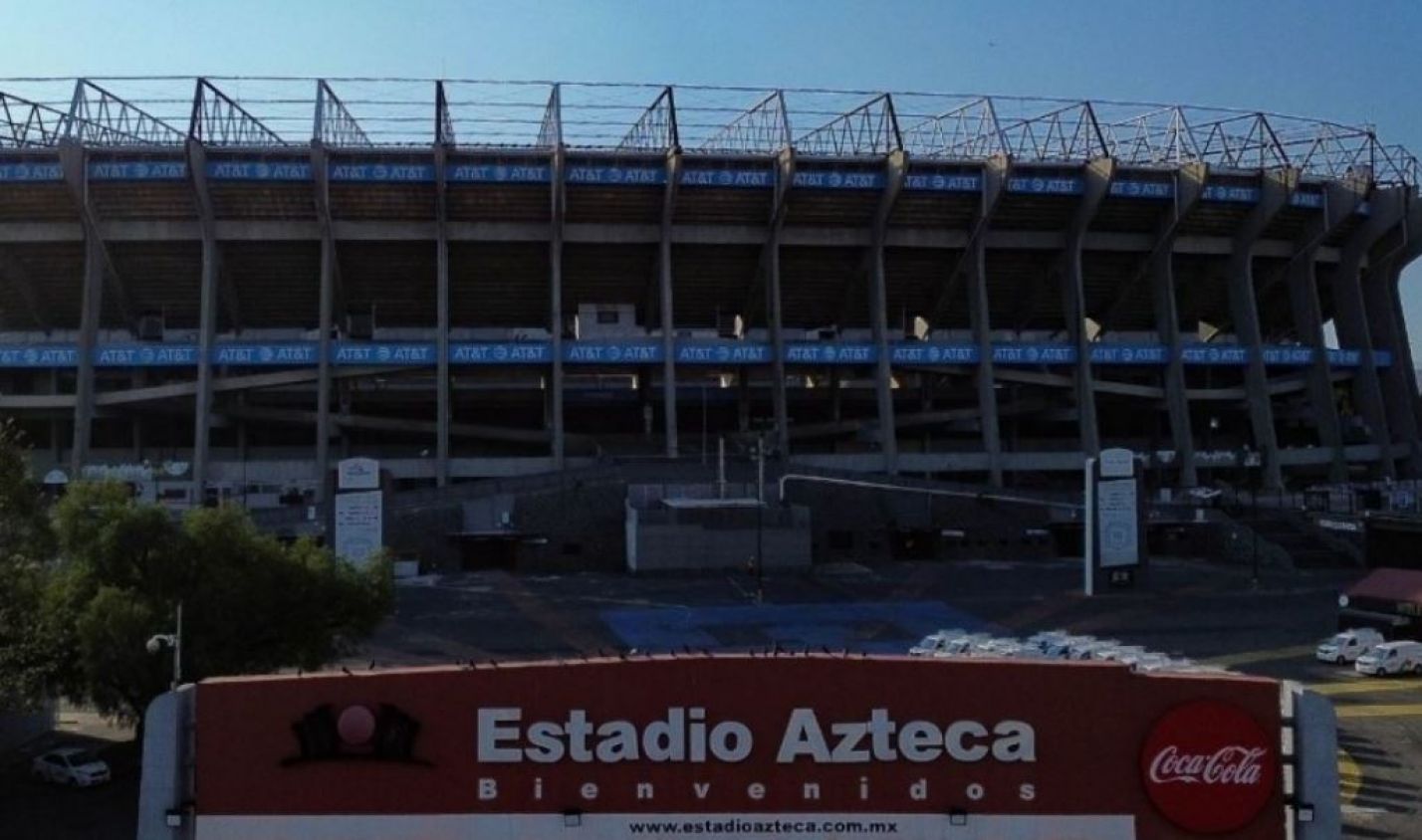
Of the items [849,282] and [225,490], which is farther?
[849,282]

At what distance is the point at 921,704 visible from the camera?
10.4 metres

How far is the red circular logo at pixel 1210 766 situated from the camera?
33.8 ft

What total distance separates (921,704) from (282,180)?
→ 5011 cm

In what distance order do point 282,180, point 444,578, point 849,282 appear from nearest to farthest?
point 444,578 → point 282,180 → point 849,282

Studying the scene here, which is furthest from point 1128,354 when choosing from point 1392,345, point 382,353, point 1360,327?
point 382,353

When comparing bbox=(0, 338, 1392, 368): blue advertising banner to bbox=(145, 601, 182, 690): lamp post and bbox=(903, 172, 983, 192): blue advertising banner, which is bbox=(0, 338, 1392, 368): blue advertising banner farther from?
bbox=(145, 601, 182, 690): lamp post

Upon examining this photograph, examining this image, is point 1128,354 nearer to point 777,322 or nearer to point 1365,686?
point 777,322

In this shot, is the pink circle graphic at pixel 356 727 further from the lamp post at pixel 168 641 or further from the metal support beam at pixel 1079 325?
the metal support beam at pixel 1079 325

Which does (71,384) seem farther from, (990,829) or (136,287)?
(990,829)

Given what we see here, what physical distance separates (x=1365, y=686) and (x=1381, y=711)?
290cm

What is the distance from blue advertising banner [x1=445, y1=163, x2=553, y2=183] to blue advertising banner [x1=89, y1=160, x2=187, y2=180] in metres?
11.9

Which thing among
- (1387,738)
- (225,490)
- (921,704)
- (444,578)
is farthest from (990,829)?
(225,490)

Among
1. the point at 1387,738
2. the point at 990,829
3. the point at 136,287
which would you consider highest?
the point at 136,287

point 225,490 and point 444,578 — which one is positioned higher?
point 225,490
